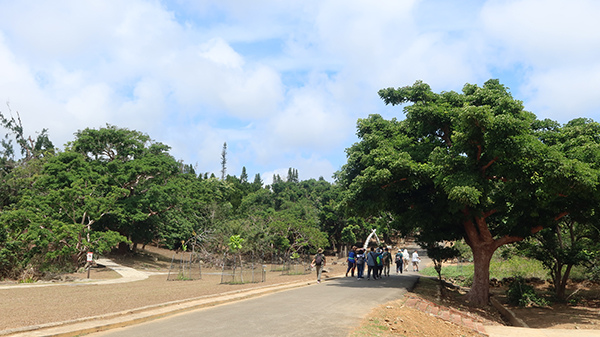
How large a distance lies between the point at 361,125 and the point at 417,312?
11977 millimetres

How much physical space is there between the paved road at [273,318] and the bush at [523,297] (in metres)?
9.23

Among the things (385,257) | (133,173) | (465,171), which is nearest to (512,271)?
(385,257)

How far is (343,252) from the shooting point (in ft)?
165

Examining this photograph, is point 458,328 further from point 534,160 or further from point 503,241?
point 503,241

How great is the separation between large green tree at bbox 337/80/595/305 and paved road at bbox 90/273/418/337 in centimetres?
530

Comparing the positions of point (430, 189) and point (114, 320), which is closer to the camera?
point (114, 320)

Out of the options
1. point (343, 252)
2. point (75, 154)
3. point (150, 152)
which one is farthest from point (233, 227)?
point (343, 252)

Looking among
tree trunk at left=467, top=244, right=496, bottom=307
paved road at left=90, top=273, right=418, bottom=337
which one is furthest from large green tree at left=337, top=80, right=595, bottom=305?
paved road at left=90, top=273, right=418, bottom=337

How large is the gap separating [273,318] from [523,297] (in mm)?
14739

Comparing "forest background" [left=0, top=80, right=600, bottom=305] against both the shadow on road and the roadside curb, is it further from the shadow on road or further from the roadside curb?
the roadside curb

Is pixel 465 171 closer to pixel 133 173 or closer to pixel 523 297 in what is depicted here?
pixel 523 297

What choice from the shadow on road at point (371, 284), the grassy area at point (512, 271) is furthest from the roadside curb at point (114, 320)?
the grassy area at point (512, 271)

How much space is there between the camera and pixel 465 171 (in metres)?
15.1

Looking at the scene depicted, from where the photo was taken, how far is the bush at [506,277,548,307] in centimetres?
1855
